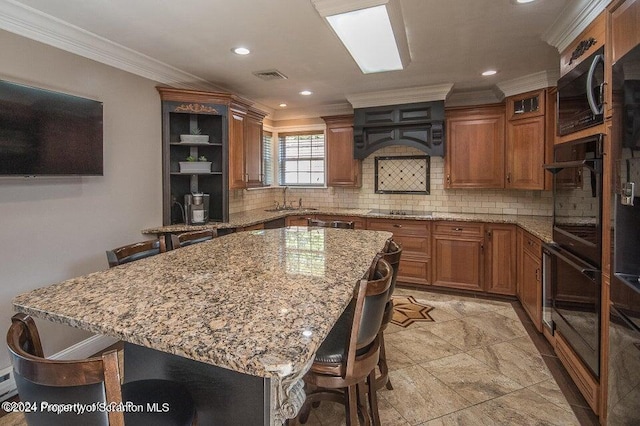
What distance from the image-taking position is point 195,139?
3.65m

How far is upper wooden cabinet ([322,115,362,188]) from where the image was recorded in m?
4.86

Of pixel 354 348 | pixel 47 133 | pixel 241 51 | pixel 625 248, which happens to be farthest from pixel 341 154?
pixel 354 348

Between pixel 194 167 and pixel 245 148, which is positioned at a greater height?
pixel 245 148

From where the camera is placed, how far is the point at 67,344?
2.67 m

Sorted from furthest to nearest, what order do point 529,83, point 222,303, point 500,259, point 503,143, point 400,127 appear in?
point 400,127 < point 503,143 < point 500,259 < point 529,83 < point 222,303

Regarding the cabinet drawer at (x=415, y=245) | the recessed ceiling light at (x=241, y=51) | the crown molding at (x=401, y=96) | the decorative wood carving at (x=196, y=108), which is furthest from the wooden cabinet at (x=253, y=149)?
the cabinet drawer at (x=415, y=245)

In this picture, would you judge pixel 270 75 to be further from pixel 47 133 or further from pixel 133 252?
pixel 133 252

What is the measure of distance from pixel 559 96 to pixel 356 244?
1881 mm

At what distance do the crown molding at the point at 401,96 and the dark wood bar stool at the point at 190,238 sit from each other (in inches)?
115

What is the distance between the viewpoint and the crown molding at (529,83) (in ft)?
11.5

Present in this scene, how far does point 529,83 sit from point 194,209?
3917mm

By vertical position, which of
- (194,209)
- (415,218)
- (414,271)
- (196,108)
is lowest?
(414,271)

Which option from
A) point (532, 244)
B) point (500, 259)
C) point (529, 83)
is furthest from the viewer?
point (500, 259)

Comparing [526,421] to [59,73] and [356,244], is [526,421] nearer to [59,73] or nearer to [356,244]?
[356,244]
